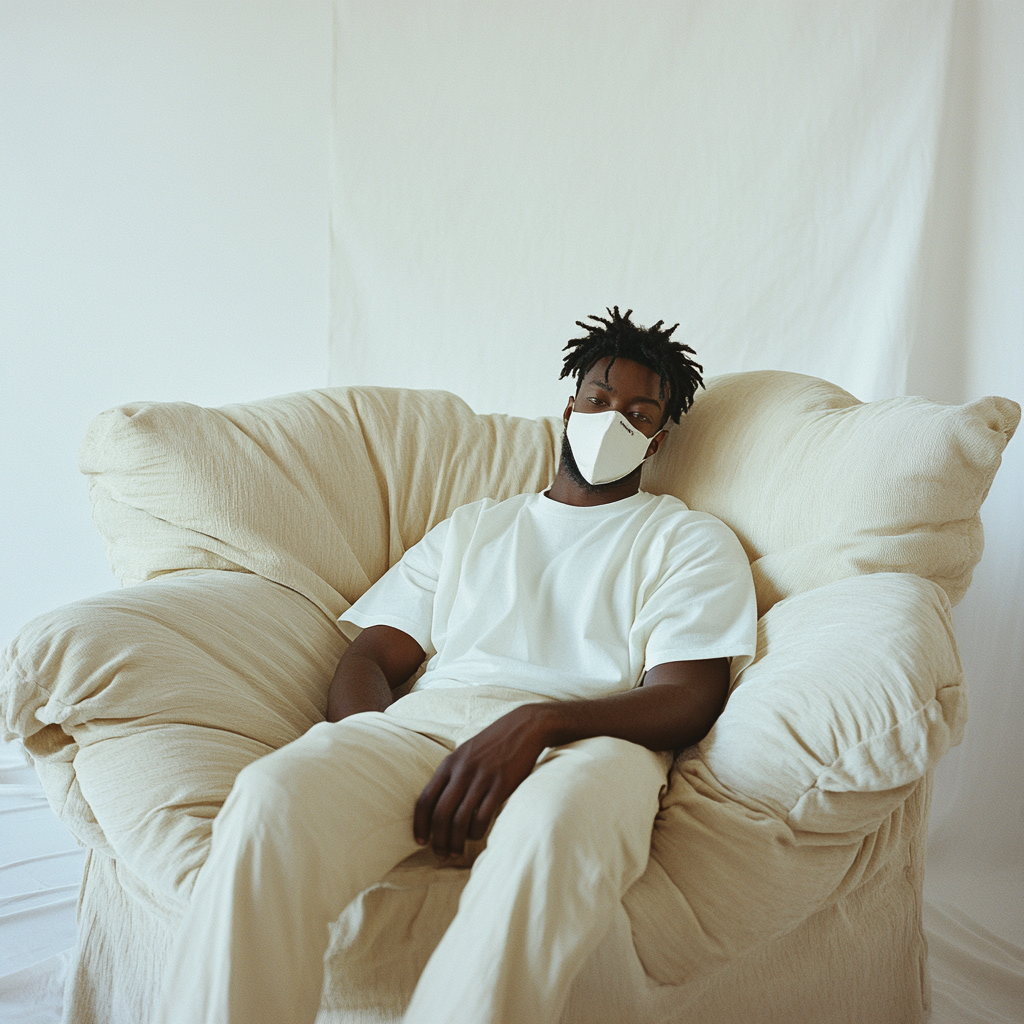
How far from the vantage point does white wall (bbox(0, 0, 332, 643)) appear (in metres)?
2.50

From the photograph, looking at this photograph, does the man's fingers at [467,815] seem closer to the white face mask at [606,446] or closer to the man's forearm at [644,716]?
the man's forearm at [644,716]

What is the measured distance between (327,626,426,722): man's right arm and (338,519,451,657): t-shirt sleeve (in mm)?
17

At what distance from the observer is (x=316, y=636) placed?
1.54m

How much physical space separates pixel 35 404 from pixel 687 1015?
2240 millimetres

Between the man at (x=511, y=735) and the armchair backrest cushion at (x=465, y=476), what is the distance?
0.10m

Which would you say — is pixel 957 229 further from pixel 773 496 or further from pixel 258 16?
pixel 258 16

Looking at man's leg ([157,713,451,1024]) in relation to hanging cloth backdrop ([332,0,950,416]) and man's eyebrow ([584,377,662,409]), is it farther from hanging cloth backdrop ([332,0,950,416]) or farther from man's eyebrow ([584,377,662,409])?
hanging cloth backdrop ([332,0,950,416])

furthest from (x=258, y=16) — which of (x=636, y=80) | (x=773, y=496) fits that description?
(x=773, y=496)

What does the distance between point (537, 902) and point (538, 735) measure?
0.78 ft

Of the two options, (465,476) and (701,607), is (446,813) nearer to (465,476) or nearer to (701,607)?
(701,607)

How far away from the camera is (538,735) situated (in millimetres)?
1065

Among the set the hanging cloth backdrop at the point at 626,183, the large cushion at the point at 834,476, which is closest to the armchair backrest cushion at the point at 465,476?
the large cushion at the point at 834,476

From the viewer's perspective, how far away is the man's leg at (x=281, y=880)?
0.85 meters

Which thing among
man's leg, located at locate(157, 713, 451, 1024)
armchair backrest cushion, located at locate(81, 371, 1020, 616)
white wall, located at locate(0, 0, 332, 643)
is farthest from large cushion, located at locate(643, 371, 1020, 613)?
white wall, located at locate(0, 0, 332, 643)
